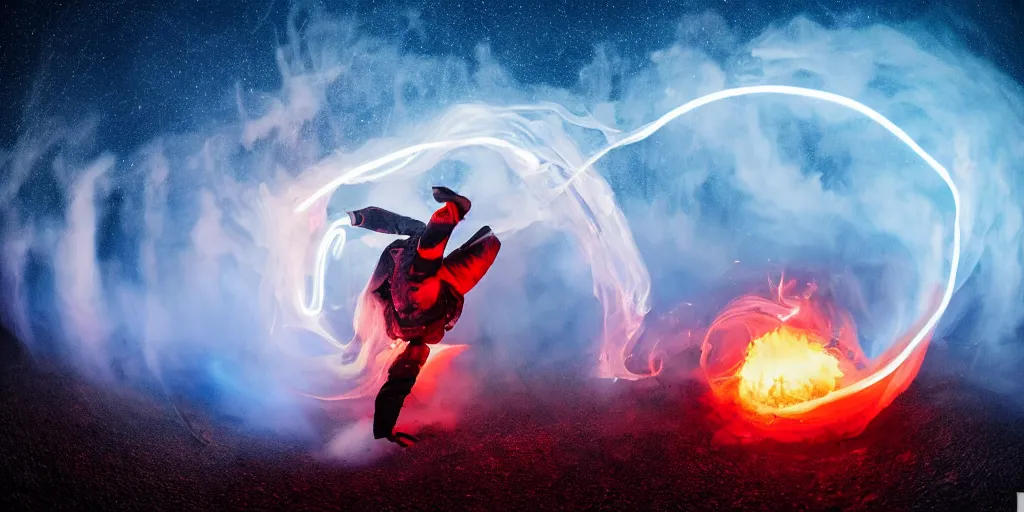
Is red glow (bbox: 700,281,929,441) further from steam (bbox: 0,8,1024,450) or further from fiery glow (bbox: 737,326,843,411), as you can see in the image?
steam (bbox: 0,8,1024,450)

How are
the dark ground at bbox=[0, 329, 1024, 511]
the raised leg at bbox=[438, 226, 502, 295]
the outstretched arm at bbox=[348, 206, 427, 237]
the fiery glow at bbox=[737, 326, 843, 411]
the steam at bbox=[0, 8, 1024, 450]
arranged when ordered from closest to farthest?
the dark ground at bbox=[0, 329, 1024, 511], the raised leg at bbox=[438, 226, 502, 295], the outstretched arm at bbox=[348, 206, 427, 237], the fiery glow at bbox=[737, 326, 843, 411], the steam at bbox=[0, 8, 1024, 450]

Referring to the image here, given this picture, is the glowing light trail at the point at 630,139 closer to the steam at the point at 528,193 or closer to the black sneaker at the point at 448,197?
the steam at the point at 528,193

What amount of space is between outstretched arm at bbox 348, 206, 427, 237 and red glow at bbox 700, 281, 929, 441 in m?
4.17

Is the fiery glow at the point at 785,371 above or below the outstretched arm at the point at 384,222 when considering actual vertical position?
below

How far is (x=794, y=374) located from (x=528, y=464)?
364 centimetres

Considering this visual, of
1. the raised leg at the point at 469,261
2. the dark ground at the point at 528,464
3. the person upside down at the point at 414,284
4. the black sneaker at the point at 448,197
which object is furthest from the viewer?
the raised leg at the point at 469,261

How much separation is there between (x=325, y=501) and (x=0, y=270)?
8030 millimetres

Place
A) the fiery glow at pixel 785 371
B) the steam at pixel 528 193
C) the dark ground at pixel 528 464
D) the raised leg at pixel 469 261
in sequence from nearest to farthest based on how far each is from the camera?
the dark ground at pixel 528 464 → the raised leg at pixel 469 261 → the fiery glow at pixel 785 371 → the steam at pixel 528 193

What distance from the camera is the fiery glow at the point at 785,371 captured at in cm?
698

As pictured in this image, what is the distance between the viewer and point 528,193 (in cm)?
880

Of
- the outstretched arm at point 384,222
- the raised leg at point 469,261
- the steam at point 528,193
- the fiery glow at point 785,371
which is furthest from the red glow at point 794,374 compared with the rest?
the outstretched arm at point 384,222

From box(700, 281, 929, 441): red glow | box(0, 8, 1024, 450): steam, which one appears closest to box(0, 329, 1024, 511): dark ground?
box(700, 281, 929, 441): red glow

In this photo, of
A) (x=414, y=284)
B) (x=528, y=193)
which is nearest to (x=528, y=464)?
(x=414, y=284)

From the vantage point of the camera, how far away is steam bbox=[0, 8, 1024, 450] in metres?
8.51
